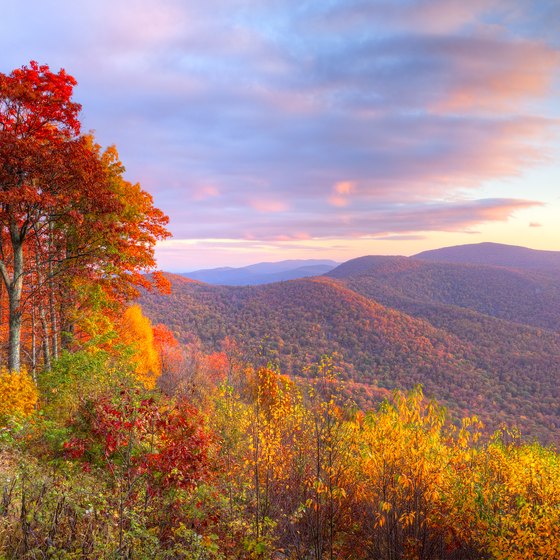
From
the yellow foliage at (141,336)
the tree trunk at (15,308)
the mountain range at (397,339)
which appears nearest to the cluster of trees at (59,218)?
the tree trunk at (15,308)

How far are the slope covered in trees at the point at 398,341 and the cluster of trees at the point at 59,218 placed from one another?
157 ft

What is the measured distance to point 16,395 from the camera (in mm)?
10656

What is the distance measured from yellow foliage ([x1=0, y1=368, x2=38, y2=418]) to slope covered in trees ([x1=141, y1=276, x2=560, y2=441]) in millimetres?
53756

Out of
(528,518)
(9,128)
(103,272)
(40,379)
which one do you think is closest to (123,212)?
(103,272)

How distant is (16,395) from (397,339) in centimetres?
10610

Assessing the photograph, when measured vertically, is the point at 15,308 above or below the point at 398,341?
above

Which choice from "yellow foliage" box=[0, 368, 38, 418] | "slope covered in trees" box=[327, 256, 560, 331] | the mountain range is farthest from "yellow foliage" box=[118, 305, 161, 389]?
"slope covered in trees" box=[327, 256, 560, 331]

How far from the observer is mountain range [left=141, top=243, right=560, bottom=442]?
78.4 m

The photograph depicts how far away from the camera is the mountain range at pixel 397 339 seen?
257 ft

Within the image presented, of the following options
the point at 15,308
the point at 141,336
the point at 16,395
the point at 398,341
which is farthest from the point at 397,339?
the point at 16,395

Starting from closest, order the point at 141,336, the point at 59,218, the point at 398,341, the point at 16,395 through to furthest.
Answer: the point at 16,395
the point at 59,218
the point at 141,336
the point at 398,341

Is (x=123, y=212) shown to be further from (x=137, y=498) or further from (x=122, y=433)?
(x=137, y=498)

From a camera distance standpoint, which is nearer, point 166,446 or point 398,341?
point 166,446

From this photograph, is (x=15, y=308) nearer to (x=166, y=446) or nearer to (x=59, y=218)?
(x=59, y=218)
